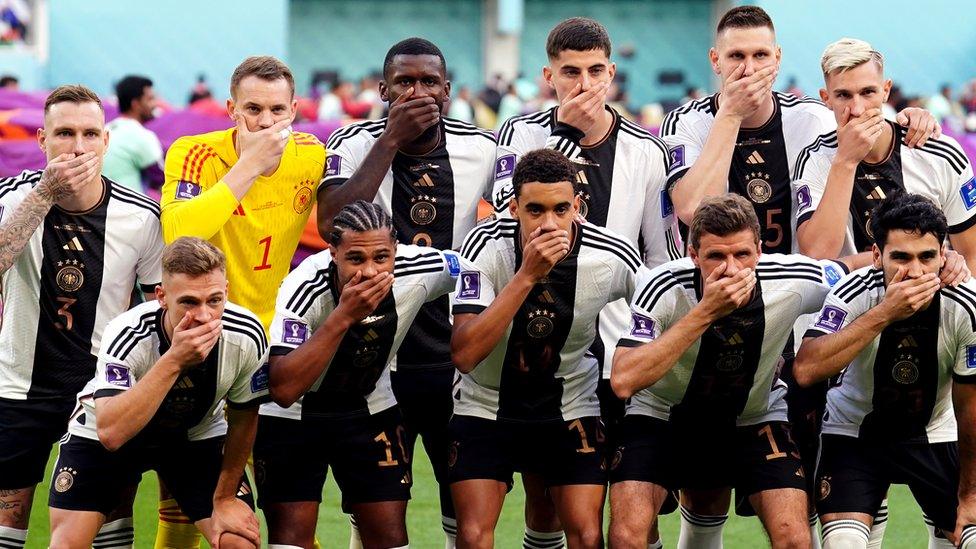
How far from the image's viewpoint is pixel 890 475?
17.9 feet

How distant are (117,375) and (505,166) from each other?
1.87 meters

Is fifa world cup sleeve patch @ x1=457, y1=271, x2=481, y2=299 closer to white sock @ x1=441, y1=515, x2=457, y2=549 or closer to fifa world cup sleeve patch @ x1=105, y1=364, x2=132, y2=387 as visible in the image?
white sock @ x1=441, y1=515, x2=457, y2=549

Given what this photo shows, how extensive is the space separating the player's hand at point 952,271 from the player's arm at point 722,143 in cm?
101

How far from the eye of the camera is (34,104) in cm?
1408

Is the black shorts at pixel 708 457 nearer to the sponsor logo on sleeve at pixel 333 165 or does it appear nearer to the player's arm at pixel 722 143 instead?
the player's arm at pixel 722 143

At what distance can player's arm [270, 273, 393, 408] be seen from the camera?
5078mm

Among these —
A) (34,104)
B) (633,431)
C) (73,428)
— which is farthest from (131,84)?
(633,431)

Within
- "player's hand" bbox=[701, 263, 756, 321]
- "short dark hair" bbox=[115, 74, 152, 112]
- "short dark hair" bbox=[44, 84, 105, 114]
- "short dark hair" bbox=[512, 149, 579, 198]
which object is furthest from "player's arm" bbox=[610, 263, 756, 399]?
"short dark hair" bbox=[115, 74, 152, 112]

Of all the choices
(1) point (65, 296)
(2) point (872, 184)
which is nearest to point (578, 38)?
(2) point (872, 184)

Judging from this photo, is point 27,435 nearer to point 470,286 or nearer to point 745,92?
point 470,286

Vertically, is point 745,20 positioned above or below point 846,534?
above

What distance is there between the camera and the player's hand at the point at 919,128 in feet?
19.8

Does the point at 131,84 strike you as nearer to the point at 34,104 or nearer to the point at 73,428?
the point at 34,104

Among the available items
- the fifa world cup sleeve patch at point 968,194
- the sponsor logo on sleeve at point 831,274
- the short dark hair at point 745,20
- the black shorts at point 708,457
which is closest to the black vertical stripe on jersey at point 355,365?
the black shorts at point 708,457
